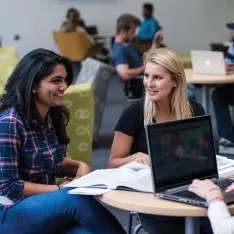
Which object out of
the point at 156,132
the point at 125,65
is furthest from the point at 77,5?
the point at 156,132

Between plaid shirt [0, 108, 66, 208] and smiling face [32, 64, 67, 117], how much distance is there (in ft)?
0.27

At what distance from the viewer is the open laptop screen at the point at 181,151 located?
2043 millimetres

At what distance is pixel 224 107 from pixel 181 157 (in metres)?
3.74

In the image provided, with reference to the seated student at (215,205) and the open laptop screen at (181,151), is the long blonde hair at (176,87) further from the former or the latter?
the seated student at (215,205)

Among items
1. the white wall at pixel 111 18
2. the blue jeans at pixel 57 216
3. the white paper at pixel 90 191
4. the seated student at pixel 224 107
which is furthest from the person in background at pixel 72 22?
the white paper at pixel 90 191

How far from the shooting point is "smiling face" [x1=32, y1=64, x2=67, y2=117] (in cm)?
255

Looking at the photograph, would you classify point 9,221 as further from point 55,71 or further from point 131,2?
point 131,2

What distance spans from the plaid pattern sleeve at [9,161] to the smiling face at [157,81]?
0.66 m

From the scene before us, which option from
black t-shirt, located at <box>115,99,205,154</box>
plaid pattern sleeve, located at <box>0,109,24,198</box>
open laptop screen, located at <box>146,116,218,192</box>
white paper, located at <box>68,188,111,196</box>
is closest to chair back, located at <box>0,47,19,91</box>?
black t-shirt, located at <box>115,99,205,154</box>

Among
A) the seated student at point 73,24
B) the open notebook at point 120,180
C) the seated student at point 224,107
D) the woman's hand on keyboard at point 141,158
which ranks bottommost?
the seated student at point 224,107

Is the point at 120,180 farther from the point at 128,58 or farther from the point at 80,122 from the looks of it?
the point at 128,58

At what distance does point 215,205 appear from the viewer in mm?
1940

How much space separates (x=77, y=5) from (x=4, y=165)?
33.3 ft

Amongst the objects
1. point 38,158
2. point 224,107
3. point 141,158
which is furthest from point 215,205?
point 224,107
